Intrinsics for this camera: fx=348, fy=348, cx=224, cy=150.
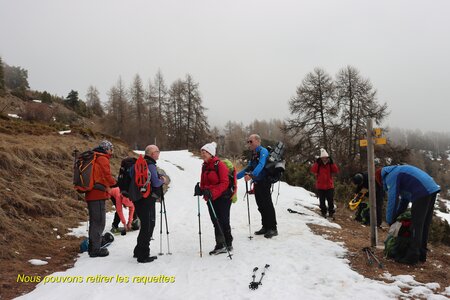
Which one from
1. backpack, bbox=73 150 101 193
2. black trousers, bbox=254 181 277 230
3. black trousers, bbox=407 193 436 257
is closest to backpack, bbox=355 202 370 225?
black trousers, bbox=254 181 277 230

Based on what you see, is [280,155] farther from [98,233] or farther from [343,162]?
[343,162]

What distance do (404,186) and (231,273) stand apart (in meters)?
3.44

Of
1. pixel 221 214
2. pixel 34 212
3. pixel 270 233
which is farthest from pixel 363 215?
pixel 34 212

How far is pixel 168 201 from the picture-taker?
13.8m

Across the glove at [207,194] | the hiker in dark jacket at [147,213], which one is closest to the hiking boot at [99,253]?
the hiker in dark jacket at [147,213]

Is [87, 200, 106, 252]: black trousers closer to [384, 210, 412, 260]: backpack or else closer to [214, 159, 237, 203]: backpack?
[214, 159, 237, 203]: backpack

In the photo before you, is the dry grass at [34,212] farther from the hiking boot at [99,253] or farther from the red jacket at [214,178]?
the red jacket at [214,178]

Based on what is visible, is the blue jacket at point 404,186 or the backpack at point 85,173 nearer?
the blue jacket at point 404,186

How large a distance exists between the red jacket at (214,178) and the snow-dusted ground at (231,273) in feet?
4.21

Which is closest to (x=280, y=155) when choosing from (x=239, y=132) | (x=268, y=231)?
(x=268, y=231)

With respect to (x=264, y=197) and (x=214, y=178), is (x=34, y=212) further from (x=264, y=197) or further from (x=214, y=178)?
(x=264, y=197)

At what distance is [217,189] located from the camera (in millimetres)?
6656

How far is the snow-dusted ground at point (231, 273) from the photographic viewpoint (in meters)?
4.96

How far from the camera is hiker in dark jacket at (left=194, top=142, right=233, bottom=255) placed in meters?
6.70
